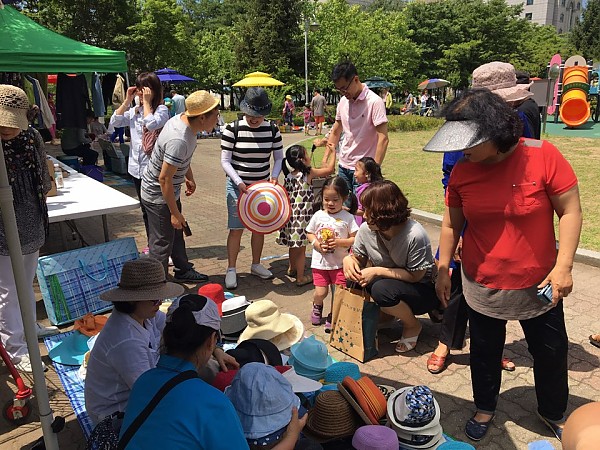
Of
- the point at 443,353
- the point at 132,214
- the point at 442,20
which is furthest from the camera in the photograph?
the point at 442,20

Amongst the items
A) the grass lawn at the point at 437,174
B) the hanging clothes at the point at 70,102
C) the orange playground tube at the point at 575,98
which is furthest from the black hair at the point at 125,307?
the orange playground tube at the point at 575,98

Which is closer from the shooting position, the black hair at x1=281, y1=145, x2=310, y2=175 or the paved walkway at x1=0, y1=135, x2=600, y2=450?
the paved walkway at x1=0, y1=135, x2=600, y2=450

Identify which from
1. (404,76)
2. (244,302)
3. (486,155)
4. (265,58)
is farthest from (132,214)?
(404,76)

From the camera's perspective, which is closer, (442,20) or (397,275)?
(397,275)

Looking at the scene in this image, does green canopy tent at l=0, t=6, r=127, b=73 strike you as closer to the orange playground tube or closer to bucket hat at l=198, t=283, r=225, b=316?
bucket hat at l=198, t=283, r=225, b=316

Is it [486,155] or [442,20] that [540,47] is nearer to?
[442,20]

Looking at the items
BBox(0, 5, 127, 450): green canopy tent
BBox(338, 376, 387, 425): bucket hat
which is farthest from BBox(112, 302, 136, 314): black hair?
BBox(0, 5, 127, 450): green canopy tent

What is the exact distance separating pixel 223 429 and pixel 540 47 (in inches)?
1936

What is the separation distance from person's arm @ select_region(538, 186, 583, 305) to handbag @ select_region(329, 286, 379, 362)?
1393 millimetres

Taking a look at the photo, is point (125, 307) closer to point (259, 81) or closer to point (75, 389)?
point (75, 389)

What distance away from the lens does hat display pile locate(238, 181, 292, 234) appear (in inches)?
182

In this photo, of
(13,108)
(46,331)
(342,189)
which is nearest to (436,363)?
(342,189)

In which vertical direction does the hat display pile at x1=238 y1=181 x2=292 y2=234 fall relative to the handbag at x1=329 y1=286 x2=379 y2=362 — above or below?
above

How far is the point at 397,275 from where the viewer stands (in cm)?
350
